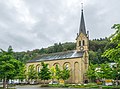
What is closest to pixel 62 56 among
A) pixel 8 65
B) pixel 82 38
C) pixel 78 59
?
pixel 78 59

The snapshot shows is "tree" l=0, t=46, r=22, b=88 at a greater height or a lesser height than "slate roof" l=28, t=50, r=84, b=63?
lesser

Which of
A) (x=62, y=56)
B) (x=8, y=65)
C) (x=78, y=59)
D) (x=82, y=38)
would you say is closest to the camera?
(x=8, y=65)

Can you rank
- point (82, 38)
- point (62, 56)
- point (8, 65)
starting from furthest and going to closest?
point (62, 56), point (82, 38), point (8, 65)

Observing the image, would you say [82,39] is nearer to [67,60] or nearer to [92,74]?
[67,60]

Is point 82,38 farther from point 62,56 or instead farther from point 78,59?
point 62,56

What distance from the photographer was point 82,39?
7400 cm

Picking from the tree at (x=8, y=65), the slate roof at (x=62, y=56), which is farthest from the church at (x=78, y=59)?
the tree at (x=8, y=65)

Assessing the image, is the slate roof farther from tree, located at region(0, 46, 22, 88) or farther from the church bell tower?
tree, located at region(0, 46, 22, 88)

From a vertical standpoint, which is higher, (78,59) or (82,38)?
(82,38)

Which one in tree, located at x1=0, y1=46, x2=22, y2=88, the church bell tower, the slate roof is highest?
the church bell tower

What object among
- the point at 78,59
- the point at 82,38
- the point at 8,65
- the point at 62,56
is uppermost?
the point at 82,38

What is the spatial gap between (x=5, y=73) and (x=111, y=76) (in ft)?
79.8

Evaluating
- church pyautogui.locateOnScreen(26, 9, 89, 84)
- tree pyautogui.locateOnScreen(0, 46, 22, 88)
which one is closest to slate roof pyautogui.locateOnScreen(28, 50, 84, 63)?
church pyautogui.locateOnScreen(26, 9, 89, 84)

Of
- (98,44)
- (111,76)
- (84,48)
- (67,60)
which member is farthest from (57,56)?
(98,44)
